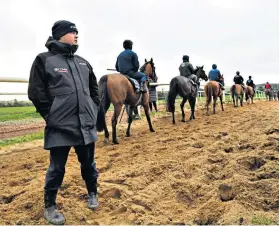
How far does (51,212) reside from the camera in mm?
3271

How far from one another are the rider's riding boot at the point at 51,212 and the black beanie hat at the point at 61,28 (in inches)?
64.7

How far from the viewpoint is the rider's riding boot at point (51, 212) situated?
3.20 metres

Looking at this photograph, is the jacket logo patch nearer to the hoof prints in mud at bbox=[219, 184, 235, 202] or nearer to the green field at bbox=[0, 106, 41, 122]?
the hoof prints in mud at bbox=[219, 184, 235, 202]

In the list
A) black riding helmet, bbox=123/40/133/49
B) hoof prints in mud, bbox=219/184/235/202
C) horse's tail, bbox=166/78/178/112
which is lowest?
hoof prints in mud, bbox=219/184/235/202

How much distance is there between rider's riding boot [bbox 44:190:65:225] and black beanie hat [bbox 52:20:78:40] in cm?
164

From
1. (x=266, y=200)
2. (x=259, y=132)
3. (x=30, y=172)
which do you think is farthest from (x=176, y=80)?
(x=266, y=200)

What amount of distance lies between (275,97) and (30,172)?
3752cm

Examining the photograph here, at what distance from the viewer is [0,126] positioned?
376 inches

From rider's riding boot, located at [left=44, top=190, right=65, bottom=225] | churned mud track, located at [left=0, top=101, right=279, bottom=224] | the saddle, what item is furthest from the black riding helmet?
rider's riding boot, located at [left=44, top=190, right=65, bottom=225]

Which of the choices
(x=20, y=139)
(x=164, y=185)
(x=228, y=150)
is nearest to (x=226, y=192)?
(x=164, y=185)

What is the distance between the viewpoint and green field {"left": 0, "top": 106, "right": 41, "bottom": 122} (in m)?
9.65

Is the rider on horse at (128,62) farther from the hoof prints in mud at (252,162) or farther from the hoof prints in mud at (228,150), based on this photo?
the hoof prints in mud at (252,162)

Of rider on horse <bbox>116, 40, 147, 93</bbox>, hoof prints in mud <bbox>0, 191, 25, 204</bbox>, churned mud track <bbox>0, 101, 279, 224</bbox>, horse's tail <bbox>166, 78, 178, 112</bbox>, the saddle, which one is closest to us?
churned mud track <bbox>0, 101, 279, 224</bbox>

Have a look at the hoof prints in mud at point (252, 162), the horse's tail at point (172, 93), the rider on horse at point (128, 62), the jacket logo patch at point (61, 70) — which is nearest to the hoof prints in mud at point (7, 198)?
the jacket logo patch at point (61, 70)
